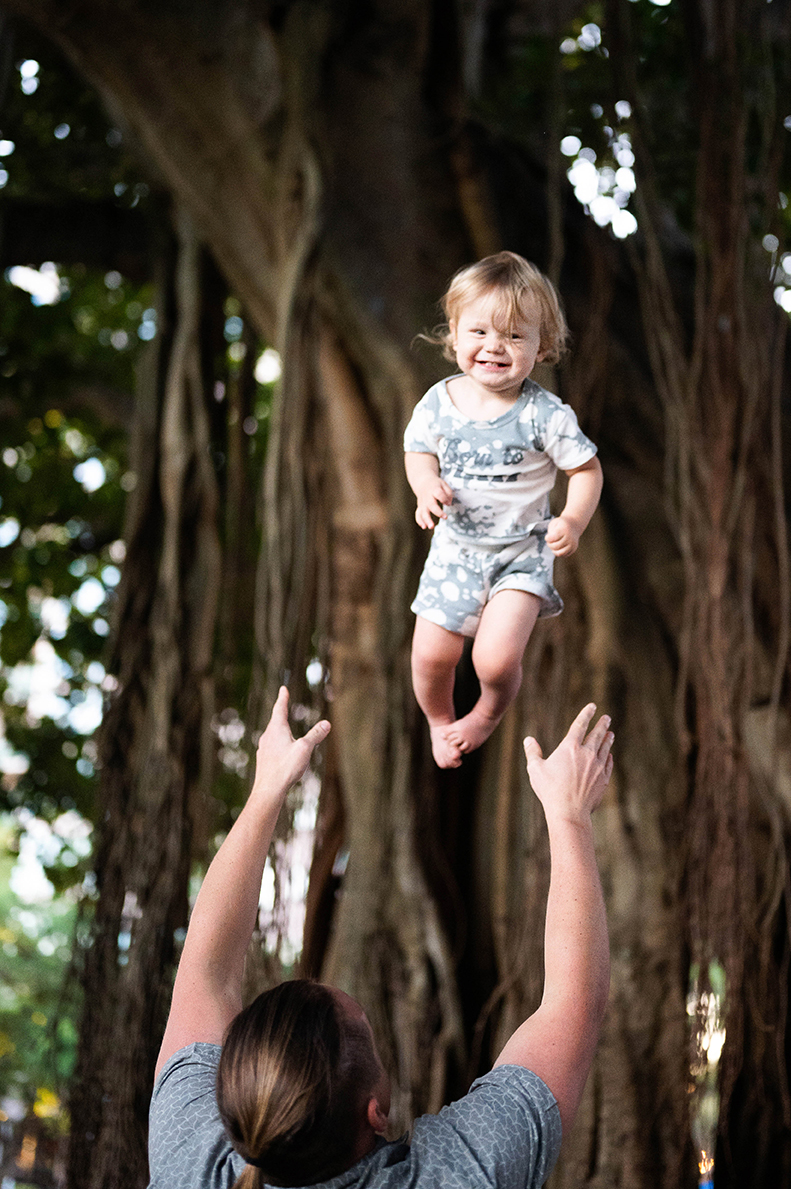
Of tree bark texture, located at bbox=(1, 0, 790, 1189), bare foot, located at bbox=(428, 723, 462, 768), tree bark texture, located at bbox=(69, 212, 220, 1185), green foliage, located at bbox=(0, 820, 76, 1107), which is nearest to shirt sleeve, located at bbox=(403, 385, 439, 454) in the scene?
bare foot, located at bbox=(428, 723, 462, 768)

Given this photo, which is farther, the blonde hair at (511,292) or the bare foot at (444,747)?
the bare foot at (444,747)

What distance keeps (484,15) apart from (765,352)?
1265mm

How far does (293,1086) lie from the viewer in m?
0.70

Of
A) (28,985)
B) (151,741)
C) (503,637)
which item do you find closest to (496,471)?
(503,637)

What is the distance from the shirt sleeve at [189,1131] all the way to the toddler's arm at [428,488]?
424 millimetres

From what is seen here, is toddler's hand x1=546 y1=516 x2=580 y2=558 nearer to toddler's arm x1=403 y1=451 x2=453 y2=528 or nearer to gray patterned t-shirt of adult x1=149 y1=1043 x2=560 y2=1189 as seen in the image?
toddler's arm x1=403 y1=451 x2=453 y2=528

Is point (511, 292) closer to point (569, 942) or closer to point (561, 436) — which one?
point (561, 436)

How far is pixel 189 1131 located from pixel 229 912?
0.15 meters

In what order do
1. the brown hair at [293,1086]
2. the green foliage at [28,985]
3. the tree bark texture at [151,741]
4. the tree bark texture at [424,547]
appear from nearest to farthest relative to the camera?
the brown hair at [293,1086] → the tree bark texture at [424,547] → the tree bark texture at [151,741] → the green foliage at [28,985]

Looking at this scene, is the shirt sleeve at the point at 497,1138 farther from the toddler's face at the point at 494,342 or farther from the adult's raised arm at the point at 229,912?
the toddler's face at the point at 494,342

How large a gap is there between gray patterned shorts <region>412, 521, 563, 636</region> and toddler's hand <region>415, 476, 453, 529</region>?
4 cm

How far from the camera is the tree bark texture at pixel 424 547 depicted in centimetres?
145

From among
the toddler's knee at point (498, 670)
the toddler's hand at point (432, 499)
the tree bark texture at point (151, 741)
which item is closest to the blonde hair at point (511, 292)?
the toddler's hand at point (432, 499)

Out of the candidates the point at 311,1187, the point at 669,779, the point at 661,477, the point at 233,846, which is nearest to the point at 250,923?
the point at 233,846
